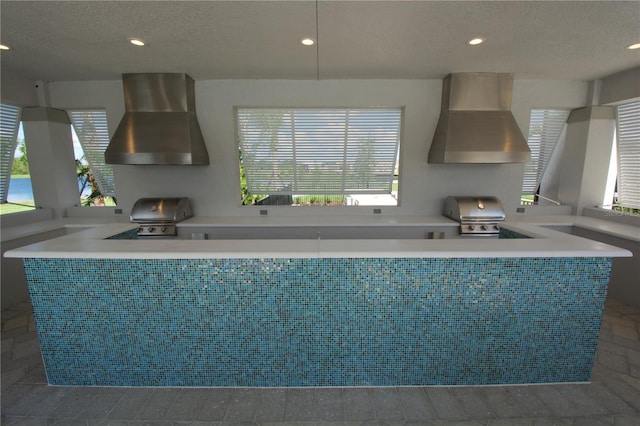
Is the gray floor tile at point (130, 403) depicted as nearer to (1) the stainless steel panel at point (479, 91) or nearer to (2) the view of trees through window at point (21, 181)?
(2) the view of trees through window at point (21, 181)

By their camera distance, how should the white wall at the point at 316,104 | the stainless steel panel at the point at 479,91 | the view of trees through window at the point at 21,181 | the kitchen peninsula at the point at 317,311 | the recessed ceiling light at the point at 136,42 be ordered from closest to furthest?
the kitchen peninsula at the point at 317,311 < the recessed ceiling light at the point at 136,42 < the stainless steel panel at the point at 479,91 < the view of trees through window at the point at 21,181 < the white wall at the point at 316,104

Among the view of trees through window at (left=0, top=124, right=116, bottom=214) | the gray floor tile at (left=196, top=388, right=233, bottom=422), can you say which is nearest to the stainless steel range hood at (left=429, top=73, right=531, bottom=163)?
the gray floor tile at (left=196, top=388, right=233, bottom=422)

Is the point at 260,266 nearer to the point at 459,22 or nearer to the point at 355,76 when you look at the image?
the point at 459,22

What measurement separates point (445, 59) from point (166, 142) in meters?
3.01

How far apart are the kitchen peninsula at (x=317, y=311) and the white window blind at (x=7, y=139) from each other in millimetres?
2580

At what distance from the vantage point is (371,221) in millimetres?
3092

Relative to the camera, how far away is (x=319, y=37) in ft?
6.84

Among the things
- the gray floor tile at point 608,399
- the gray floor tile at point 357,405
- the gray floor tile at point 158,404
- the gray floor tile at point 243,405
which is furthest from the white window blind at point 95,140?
the gray floor tile at point 608,399

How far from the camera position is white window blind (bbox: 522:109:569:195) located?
3439 millimetres

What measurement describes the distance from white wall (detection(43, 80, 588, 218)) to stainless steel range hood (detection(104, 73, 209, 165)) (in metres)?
0.31

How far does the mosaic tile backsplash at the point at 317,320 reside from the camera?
1.52m

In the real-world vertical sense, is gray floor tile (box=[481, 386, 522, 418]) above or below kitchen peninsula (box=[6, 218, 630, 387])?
below

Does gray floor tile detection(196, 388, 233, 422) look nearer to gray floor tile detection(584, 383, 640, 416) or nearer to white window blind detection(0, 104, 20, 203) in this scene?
gray floor tile detection(584, 383, 640, 416)

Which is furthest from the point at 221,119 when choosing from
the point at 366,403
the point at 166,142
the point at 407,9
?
the point at 366,403
